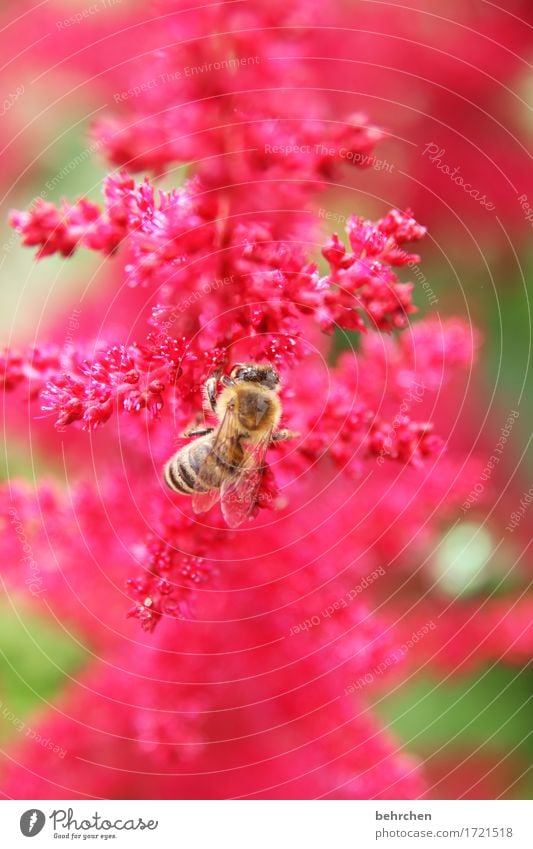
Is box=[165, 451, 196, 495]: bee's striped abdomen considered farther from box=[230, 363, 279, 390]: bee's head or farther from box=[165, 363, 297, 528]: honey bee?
box=[230, 363, 279, 390]: bee's head

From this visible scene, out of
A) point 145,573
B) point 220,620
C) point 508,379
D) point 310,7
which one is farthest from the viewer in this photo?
point 508,379

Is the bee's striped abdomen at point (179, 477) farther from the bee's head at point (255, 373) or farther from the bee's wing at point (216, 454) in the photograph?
the bee's head at point (255, 373)

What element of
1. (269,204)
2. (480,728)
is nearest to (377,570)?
(480,728)

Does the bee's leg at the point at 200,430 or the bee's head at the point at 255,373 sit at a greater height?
the bee's head at the point at 255,373

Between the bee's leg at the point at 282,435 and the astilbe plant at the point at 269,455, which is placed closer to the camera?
the astilbe plant at the point at 269,455

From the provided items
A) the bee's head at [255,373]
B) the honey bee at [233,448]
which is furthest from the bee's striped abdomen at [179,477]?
the bee's head at [255,373]

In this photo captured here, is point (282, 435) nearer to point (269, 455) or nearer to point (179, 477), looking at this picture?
point (269, 455)
